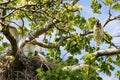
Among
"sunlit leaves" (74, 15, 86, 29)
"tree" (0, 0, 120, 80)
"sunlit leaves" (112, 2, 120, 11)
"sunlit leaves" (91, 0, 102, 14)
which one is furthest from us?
"sunlit leaves" (91, 0, 102, 14)

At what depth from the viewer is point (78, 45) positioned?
47.3ft

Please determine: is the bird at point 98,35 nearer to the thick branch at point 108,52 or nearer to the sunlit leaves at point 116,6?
the thick branch at point 108,52

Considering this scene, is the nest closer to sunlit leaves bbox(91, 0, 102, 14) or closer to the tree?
the tree

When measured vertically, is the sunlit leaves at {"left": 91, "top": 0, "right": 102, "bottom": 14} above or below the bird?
above

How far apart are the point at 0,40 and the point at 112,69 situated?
4647 mm

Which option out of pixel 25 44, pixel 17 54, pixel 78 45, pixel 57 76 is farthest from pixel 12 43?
pixel 78 45

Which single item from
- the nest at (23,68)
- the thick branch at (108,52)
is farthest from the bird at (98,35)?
the thick branch at (108,52)

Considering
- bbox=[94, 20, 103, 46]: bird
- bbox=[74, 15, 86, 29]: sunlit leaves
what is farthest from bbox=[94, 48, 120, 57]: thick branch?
bbox=[94, 20, 103, 46]: bird

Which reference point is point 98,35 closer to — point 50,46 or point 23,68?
point 23,68

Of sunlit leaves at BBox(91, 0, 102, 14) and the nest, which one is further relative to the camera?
sunlit leaves at BBox(91, 0, 102, 14)

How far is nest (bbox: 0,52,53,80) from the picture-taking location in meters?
10.5

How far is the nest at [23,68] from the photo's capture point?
10.5 meters

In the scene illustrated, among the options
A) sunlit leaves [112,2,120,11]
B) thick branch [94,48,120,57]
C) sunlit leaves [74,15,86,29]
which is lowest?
thick branch [94,48,120,57]

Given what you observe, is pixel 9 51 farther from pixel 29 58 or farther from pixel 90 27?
pixel 90 27
